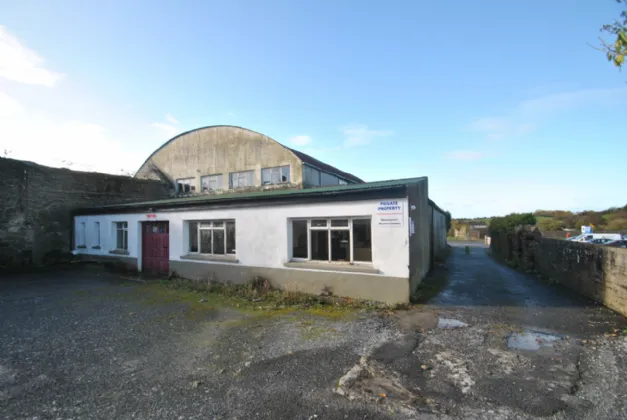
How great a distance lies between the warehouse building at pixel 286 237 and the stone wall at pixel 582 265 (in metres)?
4.85

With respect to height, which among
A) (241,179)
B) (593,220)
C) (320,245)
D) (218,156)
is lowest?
(320,245)

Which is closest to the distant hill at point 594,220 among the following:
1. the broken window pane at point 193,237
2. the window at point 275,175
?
the window at point 275,175

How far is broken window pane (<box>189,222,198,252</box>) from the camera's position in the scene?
506 inches

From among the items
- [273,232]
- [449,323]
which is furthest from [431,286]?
[273,232]

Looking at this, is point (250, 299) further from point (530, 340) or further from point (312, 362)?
point (530, 340)

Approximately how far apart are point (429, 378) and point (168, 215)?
11.9 meters

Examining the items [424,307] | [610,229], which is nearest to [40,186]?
[424,307]

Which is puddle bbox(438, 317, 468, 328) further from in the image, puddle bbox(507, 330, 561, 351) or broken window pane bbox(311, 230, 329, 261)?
broken window pane bbox(311, 230, 329, 261)

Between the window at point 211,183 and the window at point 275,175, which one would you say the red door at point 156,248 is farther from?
the window at point 211,183

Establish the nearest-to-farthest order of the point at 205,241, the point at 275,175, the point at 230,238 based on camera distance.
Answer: the point at 230,238
the point at 205,241
the point at 275,175

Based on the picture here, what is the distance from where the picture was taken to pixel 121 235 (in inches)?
618

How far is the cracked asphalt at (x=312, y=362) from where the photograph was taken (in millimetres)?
3910

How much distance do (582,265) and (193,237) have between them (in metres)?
14.0

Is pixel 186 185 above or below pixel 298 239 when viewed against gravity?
above
